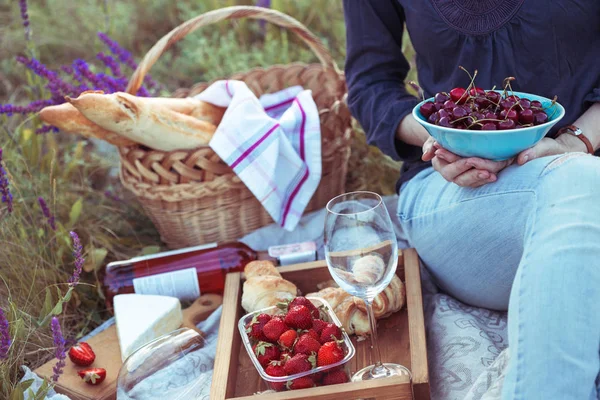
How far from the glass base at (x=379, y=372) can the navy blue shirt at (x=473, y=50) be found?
619 millimetres

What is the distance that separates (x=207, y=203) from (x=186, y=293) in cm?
34

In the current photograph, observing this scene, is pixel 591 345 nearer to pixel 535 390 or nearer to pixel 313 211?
pixel 535 390

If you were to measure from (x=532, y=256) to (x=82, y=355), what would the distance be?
1.13 m

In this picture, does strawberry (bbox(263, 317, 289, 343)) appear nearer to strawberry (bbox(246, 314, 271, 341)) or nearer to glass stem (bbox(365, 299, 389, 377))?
strawberry (bbox(246, 314, 271, 341))

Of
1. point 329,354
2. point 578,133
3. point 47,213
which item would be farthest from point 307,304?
point 47,213

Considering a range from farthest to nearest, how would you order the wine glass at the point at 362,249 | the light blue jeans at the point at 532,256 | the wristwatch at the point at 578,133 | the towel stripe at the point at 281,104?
1. the towel stripe at the point at 281,104
2. the wristwatch at the point at 578,133
3. the wine glass at the point at 362,249
4. the light blue jeans at the point at 532,256

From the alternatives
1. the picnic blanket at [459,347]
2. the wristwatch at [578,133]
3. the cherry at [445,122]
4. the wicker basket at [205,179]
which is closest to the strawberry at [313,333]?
the picnic blanket at [459,347]

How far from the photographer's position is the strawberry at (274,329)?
1.44 metres

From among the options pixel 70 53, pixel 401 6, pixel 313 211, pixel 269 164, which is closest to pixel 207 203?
pixel 269 164

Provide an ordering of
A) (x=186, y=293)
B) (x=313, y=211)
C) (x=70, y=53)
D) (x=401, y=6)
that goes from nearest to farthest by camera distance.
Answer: (x=401, y=6)
(x=186, y=293)
(x=313, y=211)
(x=70, y=53)

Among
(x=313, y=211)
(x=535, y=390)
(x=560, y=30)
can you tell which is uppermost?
(x=560, y=30)

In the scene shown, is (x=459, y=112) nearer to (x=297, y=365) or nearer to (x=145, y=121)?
(x=297, y=365)

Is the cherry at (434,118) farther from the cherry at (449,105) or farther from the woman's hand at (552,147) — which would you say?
the woman's hand at (552,147)

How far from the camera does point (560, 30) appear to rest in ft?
5.33
